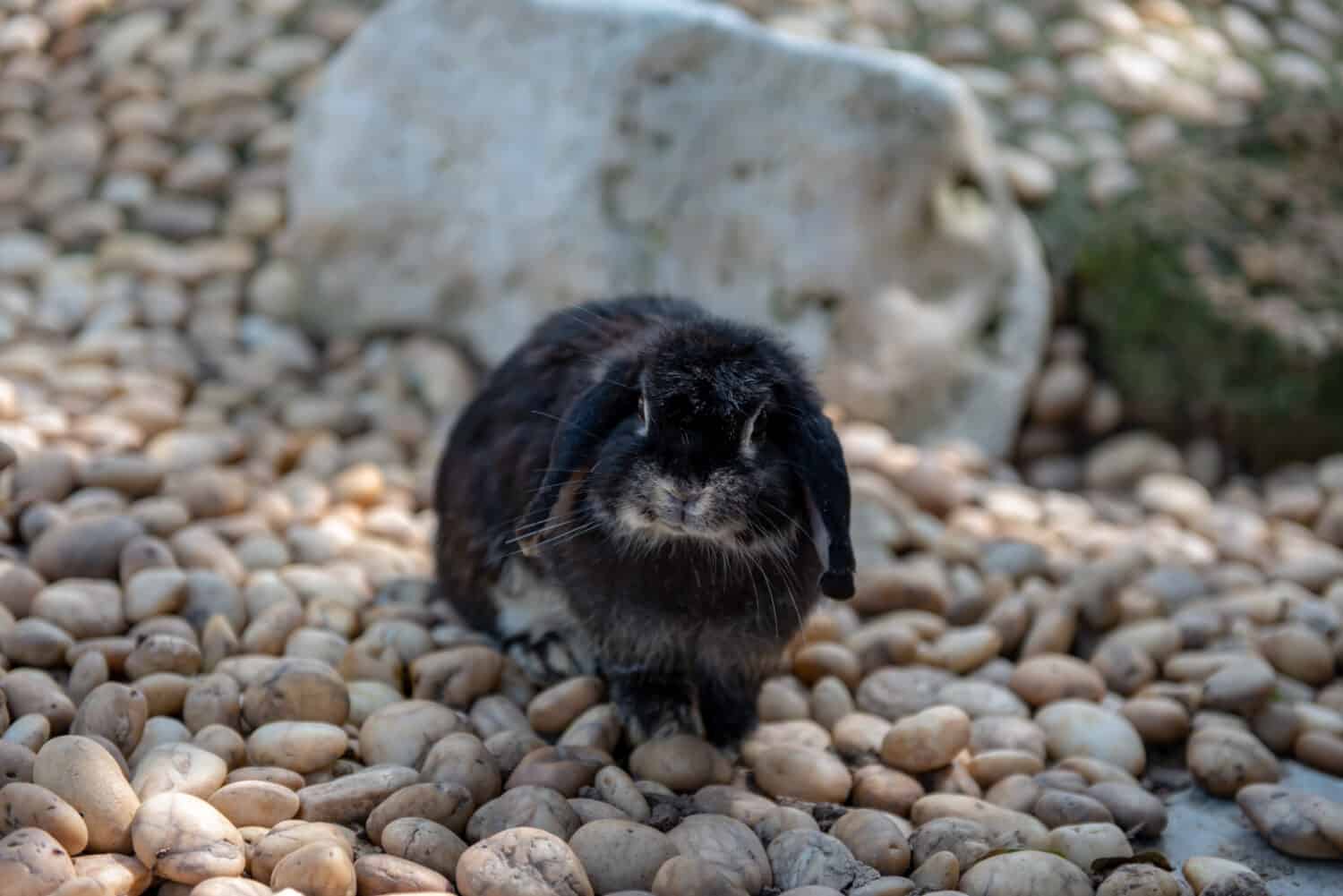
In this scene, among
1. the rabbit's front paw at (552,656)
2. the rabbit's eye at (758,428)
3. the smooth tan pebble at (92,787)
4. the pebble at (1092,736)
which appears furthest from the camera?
the rabbit's front paw at (552,656)

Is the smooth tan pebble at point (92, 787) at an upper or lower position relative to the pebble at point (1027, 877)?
upper

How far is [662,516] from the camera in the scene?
10.8 feet

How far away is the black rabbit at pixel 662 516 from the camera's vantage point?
3336 mm

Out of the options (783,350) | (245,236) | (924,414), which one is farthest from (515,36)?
(783,350)

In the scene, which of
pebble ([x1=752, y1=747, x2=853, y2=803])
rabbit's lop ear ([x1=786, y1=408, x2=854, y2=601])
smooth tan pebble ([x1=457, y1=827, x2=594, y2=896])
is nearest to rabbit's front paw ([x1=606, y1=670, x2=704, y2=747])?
pebble ([x1=752, y1=747, x2=853, y2=803])

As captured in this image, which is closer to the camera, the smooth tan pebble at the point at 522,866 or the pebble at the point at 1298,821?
the smooth tan pebble at the point at 522,866

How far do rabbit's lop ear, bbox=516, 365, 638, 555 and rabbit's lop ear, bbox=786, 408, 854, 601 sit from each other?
1.39ft

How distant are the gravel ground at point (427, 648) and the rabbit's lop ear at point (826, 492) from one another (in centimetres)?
62

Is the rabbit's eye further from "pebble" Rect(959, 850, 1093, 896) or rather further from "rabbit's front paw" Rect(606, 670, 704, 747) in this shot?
"pebble" Rect(959, 850, 1093, 896)

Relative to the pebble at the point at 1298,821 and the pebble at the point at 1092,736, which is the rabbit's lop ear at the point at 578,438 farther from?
the pebble at the point at 1298,821

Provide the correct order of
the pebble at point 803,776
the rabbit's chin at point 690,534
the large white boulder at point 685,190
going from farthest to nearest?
the large white boulder at point 685,190
the pebble at point 803,776
the rabbit's chin at point 690,534

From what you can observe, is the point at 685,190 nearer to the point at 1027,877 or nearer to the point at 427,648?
the point at 427,648

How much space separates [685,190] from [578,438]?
9.51ft

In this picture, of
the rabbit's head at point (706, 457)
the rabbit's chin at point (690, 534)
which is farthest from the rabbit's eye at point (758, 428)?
the rabbit's chin at point (690, 534)
